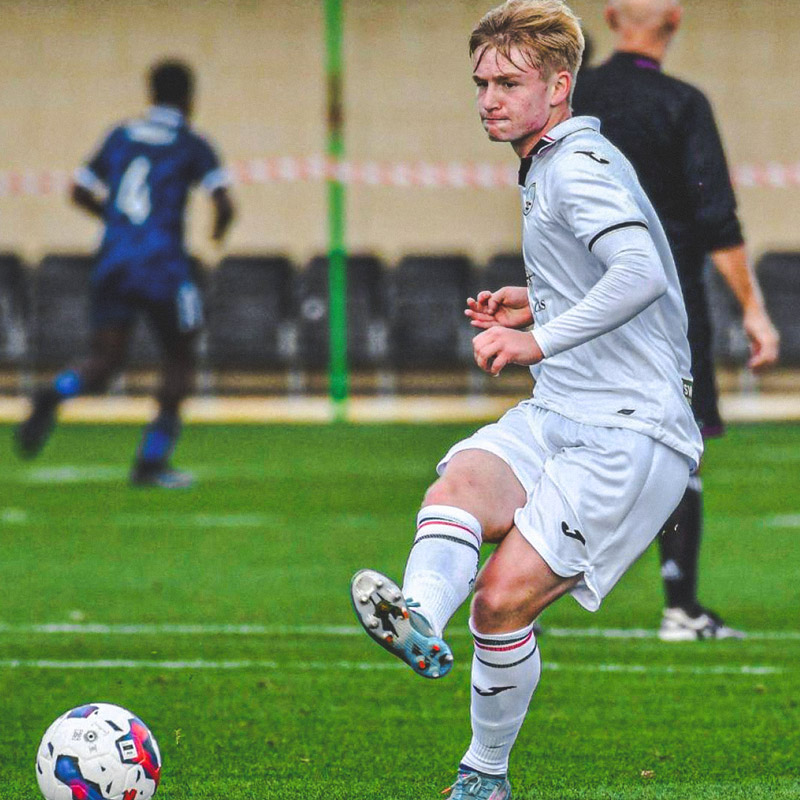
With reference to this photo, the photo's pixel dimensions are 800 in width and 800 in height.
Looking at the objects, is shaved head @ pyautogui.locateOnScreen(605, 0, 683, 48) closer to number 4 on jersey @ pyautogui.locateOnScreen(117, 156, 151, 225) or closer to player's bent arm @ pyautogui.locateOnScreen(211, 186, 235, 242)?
player's bent arm @ pyautogui.locateOnScreen(211, 186, 235, 242)

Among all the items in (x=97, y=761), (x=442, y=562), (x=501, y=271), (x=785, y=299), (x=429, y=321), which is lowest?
(x=429, y=321)

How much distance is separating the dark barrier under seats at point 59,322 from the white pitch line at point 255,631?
33.8ft

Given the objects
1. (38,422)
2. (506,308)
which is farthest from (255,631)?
(38,422)

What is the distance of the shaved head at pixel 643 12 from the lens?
6645 mm

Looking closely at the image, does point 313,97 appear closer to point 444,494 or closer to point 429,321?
point 429,321

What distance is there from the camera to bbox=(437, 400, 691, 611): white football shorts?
422cm

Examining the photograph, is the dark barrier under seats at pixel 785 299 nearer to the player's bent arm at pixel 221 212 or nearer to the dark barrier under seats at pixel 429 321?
the dark barrier under seats at pixel 429 321

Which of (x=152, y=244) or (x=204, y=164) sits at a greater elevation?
(x=204, y=164)

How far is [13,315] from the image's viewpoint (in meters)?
17.4

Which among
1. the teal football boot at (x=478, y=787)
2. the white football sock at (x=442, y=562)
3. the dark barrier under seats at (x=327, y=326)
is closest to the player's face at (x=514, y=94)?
the white football sock at (x=442, y=562)

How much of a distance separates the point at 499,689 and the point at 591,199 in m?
1.06

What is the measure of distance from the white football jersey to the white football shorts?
49 mm

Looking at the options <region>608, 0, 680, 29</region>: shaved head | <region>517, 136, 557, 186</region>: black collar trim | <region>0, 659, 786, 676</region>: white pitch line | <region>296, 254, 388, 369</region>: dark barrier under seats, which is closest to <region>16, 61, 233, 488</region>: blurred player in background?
<region>608, 0, 680, 29</region>: shaved head

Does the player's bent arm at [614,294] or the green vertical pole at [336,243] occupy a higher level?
the player's bent arm at [614,294]
